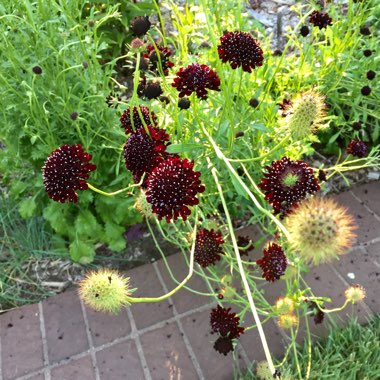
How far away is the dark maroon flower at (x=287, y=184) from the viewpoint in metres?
1.50

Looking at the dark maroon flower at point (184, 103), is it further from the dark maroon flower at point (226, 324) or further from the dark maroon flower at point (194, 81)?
the dark maroon flower at point (226, 324)

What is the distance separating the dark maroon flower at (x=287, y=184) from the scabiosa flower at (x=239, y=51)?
38 cm

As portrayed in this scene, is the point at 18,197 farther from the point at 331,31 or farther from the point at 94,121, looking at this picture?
the point at 331,31

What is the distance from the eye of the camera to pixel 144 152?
152cm

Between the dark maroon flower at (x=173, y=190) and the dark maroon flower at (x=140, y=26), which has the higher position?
the dark maroon flower at (x=140, y=26)

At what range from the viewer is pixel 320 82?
269 centimetres

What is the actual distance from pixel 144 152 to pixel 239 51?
495 millimetres

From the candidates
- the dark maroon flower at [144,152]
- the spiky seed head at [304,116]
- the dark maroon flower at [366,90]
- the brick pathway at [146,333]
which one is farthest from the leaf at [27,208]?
the dark maroon flower at [366,90]

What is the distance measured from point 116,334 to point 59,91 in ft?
3.96

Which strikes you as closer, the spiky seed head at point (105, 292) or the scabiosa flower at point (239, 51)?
the spiky seed head at point (105, 292)

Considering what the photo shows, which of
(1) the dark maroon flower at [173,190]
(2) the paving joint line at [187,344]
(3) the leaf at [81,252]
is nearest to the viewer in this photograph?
(1) the dark maroon flower at [173,190]

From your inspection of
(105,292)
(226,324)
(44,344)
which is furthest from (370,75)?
(44,344)

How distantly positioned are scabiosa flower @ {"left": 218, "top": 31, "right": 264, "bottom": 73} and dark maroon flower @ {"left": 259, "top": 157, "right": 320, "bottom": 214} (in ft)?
1.25

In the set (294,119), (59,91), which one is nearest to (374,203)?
(294,119)
